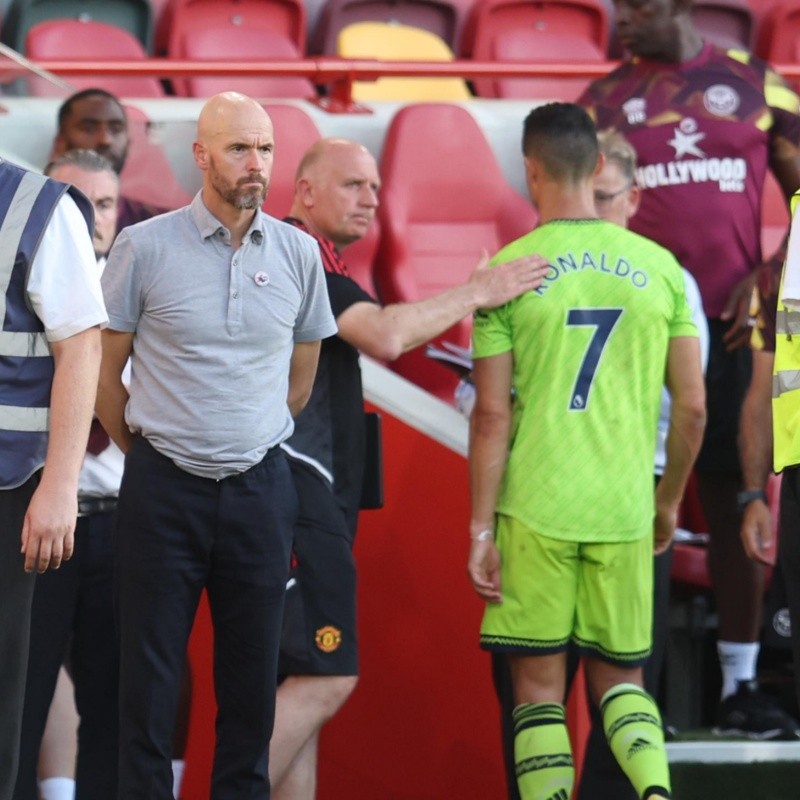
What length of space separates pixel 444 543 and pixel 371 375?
1.60ft

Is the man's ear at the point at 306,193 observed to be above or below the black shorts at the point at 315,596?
above

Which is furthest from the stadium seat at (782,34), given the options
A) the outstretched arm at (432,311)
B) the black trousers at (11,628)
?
the black trousers at (11,628)

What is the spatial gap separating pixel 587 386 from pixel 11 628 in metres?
1.39

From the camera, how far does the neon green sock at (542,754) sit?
11.6 feet

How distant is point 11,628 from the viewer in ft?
9.57

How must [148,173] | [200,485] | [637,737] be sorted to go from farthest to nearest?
[148,173]
[637,737]
[200,485]

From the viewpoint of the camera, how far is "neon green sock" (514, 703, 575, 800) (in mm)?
3541

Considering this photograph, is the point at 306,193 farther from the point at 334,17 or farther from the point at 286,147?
the point at 334,17

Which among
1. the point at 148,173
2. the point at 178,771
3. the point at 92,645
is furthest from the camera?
the point at 148,173

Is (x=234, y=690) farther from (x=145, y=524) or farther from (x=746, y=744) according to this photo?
(x=746, y=744)

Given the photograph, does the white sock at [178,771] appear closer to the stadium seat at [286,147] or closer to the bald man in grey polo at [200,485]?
the bald man in grey polo at [200,485]

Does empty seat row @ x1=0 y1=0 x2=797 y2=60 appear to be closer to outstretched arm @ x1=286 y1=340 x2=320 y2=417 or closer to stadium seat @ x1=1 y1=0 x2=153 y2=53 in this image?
stadium seat @ x1=1 y1=0 x2=153 y2=53

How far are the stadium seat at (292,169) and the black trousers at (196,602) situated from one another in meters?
2.32

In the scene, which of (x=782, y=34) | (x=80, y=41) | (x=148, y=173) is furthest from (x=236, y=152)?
(x=782, y=34)
